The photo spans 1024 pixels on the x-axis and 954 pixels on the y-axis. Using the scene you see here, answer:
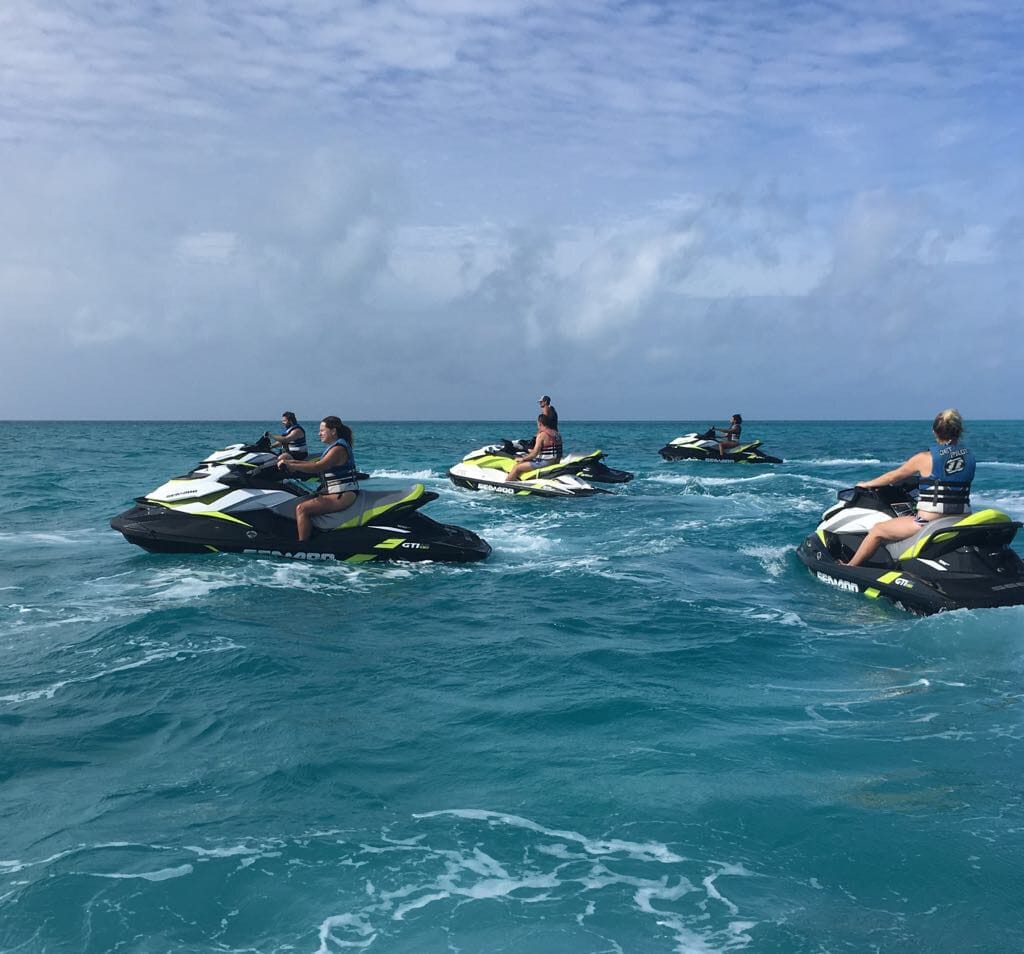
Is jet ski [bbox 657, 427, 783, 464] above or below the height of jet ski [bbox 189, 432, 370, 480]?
below

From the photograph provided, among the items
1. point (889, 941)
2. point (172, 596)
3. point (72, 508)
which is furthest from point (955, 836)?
point (72, 508)

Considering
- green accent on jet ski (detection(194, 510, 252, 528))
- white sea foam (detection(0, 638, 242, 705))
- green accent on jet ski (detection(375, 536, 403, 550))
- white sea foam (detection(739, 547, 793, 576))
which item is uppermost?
green accent on jet ski (detection(194, 510, 252, 528))

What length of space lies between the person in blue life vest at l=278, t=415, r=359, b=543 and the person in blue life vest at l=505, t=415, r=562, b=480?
323 inches

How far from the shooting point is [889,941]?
3.46 m

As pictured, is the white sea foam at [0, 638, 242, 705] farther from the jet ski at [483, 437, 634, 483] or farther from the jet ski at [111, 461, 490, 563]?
the jet ski at [483, 437, 634, 483]

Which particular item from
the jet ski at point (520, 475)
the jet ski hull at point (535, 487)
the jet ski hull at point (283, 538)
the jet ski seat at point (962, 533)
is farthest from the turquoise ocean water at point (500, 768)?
the jet ski at point (520, 475)

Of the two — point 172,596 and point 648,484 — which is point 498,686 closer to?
point 172,596

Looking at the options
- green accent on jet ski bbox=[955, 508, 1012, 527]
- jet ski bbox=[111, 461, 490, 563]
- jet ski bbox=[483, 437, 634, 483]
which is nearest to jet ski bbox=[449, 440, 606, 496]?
jet ski bbox=[483, 437, 634, 483]

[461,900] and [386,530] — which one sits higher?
[386,530]

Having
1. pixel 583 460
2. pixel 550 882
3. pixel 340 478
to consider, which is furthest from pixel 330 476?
pixel 583 460

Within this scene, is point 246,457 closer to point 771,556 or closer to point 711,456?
point 771,556

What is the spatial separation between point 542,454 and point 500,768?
14.1 meters

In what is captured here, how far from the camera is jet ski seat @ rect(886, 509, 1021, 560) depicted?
8352 millimetres

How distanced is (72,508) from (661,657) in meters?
13.6
